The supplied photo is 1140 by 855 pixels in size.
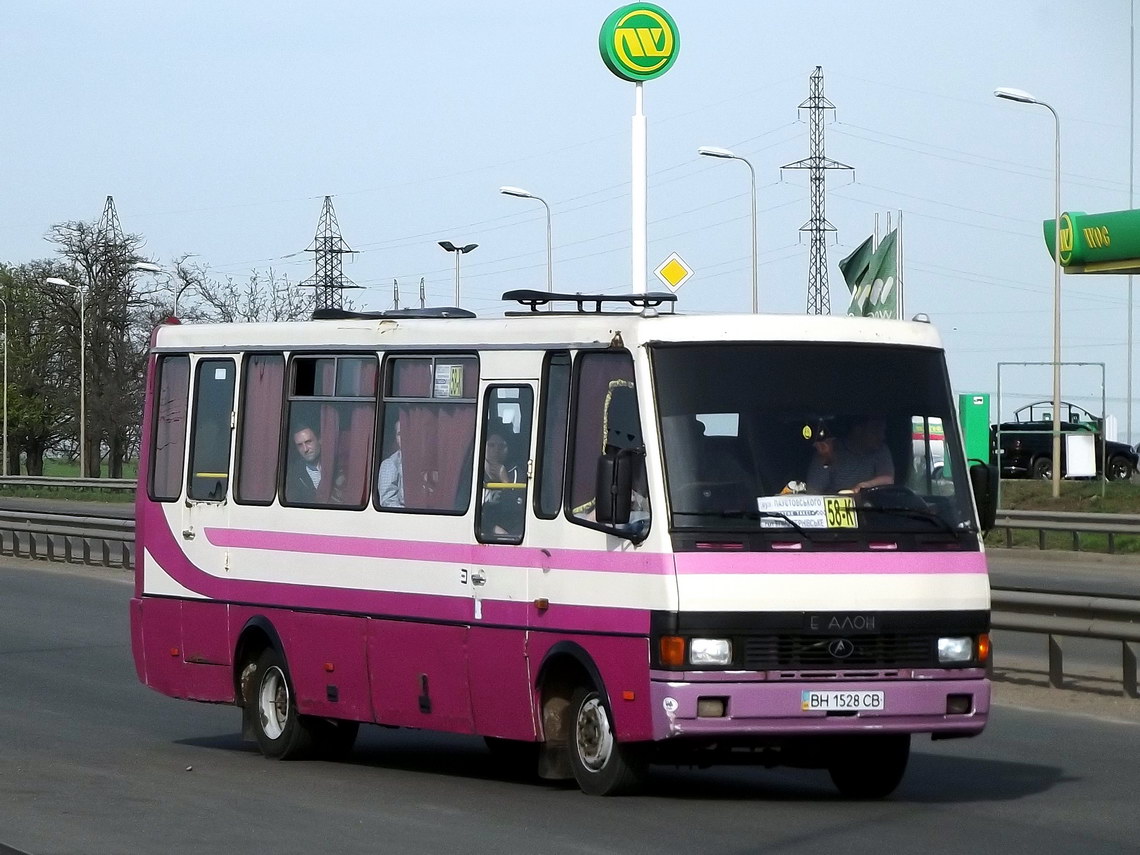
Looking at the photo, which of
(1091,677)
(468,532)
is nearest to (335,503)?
(468,532)

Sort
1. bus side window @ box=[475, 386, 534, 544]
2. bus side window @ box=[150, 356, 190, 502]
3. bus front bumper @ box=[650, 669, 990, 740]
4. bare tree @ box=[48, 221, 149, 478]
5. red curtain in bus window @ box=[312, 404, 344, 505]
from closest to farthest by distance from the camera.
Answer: bus front bumper @ box=[650, 669, 990, 740]
bus side window @ box=[475, 386, 534, 544]
red curtain in bus window @ box=[312, 404, 344, 505]
bus side window @ box=[150, 356, 190, 502]
bare tree @ box=[48, 221, 149, 478]

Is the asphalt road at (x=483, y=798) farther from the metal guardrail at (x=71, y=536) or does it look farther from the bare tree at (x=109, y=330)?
the bare tree at (x=109, y=330)

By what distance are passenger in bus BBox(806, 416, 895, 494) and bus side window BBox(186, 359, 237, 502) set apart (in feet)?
15.4

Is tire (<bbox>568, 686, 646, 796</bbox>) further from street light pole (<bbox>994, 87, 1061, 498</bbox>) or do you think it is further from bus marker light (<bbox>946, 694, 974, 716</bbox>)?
street light pole (<bbox>994, 87, 1061, 498</bbox>)

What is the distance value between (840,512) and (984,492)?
948mm

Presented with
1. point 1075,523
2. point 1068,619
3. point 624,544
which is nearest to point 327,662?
point 624,544

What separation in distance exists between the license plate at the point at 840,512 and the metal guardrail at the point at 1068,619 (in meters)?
5.54

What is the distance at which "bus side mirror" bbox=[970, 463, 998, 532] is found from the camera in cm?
1019

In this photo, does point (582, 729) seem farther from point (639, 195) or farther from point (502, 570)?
point (639, 195)

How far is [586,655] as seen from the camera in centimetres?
995

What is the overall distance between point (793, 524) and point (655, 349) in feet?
3.61

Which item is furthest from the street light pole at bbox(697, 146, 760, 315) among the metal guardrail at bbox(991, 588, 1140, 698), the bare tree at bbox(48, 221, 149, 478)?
the bare tree at bbox(48, 221, 149, 478)

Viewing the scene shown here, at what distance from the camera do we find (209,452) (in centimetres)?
1326

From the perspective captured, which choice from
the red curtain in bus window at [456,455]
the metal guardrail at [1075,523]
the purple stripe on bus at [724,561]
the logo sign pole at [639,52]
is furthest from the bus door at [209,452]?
the metal guardrail at [1075,523]
